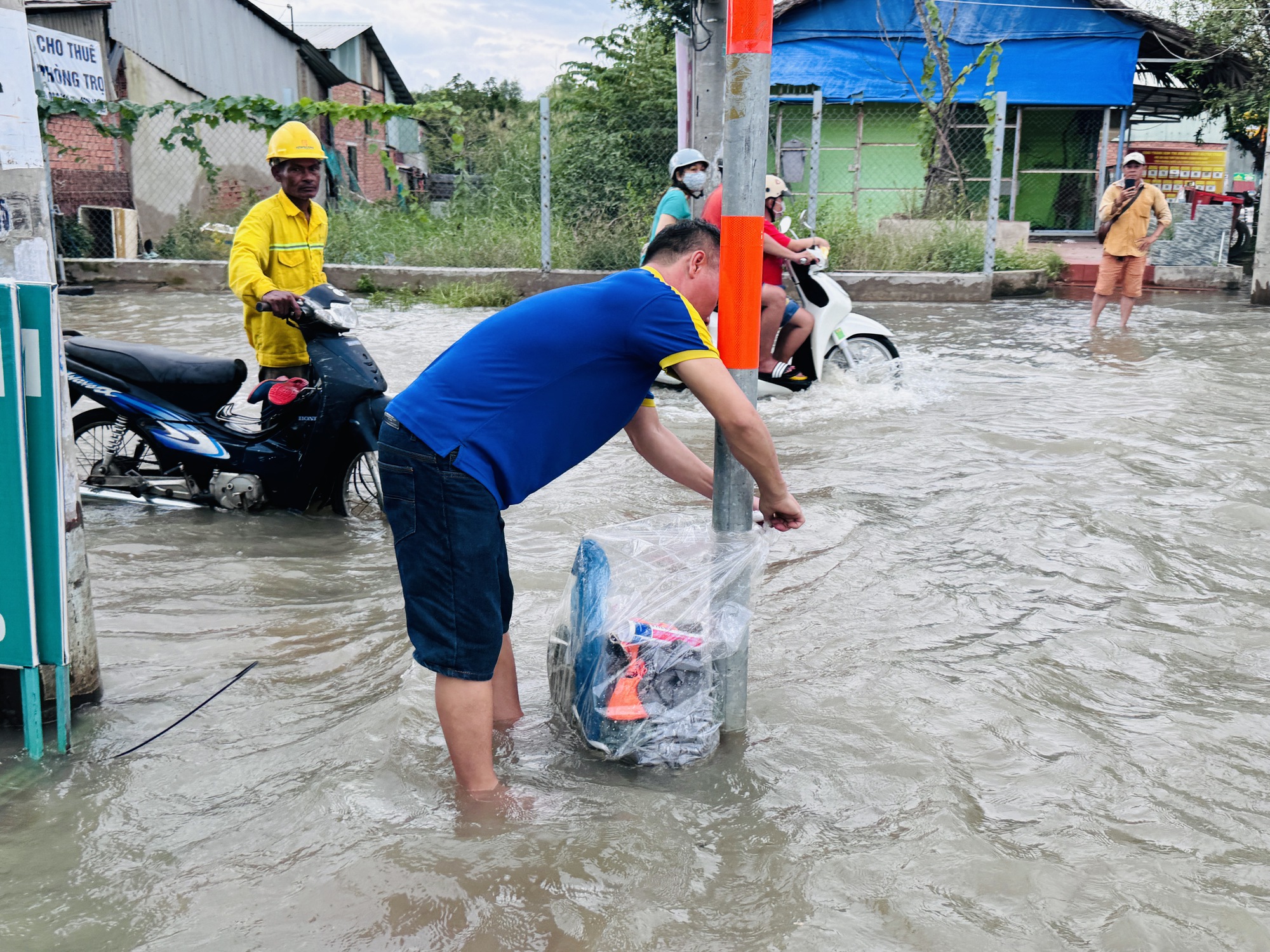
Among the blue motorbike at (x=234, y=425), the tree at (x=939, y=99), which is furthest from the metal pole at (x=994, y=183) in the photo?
the blue motorbike at (x=234, y=425)

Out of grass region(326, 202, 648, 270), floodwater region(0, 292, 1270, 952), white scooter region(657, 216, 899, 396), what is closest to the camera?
floodwater region(0, 292, 1270, 952)

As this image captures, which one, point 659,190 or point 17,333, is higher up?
point 659,190

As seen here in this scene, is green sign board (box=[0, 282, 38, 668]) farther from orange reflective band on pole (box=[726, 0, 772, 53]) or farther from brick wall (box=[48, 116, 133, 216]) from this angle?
brick wall (box=[48, 116, 133, 216])

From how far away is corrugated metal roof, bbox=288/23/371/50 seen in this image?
89.3 feet

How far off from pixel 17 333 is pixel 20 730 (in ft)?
3.78

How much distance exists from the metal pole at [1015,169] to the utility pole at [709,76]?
34.6 feet

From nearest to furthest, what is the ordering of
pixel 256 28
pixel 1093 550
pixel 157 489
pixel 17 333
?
1. pixel 17 333
2. pixel 1093 550
3. pixel 157 489
4. pixel 256 28

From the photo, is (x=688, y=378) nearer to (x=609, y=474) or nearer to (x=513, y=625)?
(x=513, y=625)

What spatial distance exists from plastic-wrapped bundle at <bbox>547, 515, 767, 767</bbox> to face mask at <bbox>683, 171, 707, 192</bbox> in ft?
19.0

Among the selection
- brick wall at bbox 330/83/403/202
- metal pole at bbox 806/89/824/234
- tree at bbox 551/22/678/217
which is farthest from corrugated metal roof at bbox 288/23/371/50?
metal pole at bbox 806/89/824/234

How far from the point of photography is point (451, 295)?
1254 cm

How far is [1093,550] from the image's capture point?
4629mm

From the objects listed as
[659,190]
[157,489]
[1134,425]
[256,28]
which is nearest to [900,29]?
[659,190]

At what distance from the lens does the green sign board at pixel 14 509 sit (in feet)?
8.79
